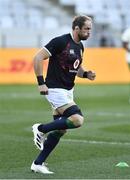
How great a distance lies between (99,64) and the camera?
1048 inches

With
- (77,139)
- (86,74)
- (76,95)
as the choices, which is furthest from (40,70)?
(76,95)

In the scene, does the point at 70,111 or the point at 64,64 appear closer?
the point at 70,111

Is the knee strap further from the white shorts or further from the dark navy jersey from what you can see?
the dark navy jersey

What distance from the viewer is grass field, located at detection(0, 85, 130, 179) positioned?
8.99 m

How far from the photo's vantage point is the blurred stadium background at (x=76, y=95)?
9703mm

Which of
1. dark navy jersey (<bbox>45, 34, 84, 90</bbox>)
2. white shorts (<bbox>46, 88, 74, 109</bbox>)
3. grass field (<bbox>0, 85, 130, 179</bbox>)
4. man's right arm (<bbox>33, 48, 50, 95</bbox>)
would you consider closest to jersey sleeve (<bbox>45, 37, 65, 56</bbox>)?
dark navy jersey (<bbox>45, 34, 84, 90</bbox>)

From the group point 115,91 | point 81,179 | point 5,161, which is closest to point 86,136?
point 5,161

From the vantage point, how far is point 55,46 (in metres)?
8.84

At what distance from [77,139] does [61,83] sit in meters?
3.51

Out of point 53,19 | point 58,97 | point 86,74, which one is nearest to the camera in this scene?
point 58,97

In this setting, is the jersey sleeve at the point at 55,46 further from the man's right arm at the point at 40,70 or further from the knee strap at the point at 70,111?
the knee strap at the point at 70,111

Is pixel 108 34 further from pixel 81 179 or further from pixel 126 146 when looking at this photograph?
pixel 81 179

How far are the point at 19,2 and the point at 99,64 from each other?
31.8ft

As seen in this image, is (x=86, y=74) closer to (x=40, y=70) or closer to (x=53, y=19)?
(x=40, y=70)
